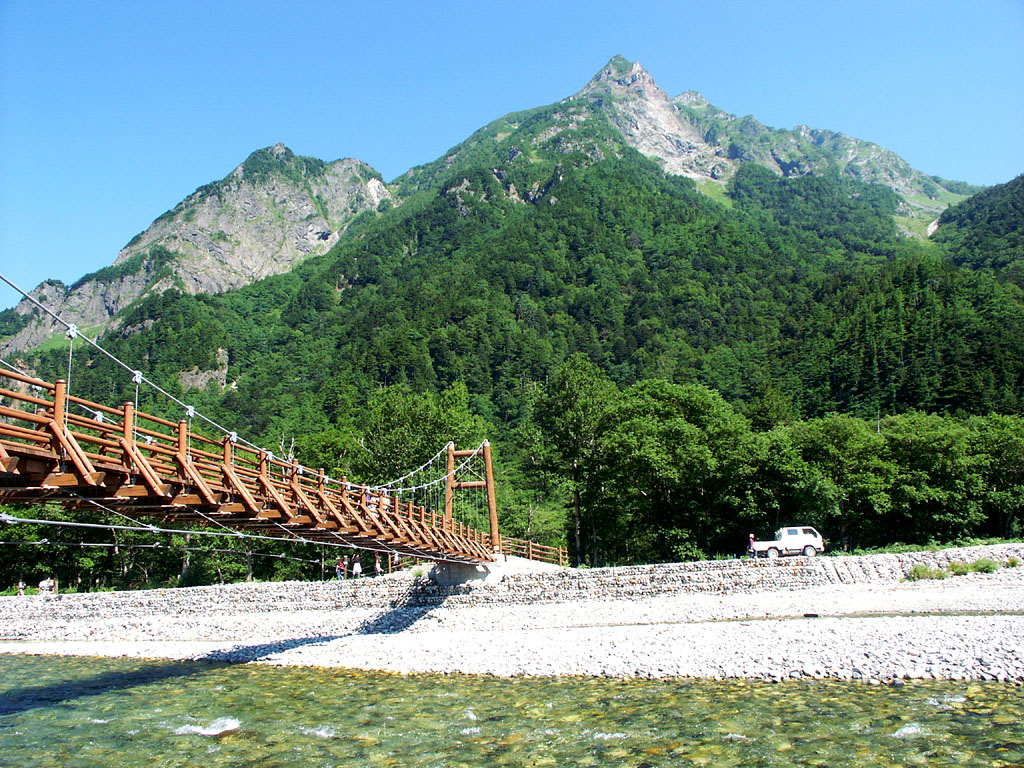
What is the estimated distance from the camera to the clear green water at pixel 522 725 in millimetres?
7887

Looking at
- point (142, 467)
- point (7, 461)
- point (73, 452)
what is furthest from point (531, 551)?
point (7, 461)

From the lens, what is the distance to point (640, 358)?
74.9 meters

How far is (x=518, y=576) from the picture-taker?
67.6ft

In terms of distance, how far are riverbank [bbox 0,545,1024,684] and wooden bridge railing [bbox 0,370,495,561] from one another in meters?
4.24

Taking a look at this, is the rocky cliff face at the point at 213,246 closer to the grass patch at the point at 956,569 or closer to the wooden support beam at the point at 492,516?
the wooden support beam at the point at 492,516

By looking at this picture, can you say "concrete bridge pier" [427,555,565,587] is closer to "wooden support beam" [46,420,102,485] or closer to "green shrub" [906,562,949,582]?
"green shrub" [906,562,949,582]

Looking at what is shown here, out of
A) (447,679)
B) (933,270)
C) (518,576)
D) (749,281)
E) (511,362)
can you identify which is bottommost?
(447,679)

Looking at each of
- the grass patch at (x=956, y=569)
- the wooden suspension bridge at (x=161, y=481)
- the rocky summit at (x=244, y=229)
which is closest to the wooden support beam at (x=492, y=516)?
the wooden suspension bridge at (x=161, y=481)

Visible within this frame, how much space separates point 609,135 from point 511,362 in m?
107

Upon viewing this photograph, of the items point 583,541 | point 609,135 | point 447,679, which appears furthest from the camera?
point 609,135

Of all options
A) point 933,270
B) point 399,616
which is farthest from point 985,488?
point 933,270

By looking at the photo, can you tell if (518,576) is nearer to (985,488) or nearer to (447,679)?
(447,679)

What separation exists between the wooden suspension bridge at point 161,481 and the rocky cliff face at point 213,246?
13933 cm

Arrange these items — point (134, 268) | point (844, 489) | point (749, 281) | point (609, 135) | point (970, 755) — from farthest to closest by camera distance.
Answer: point (609, 135), point (134, 268), point (749, 281), point (844, 489), point (970, 755)
